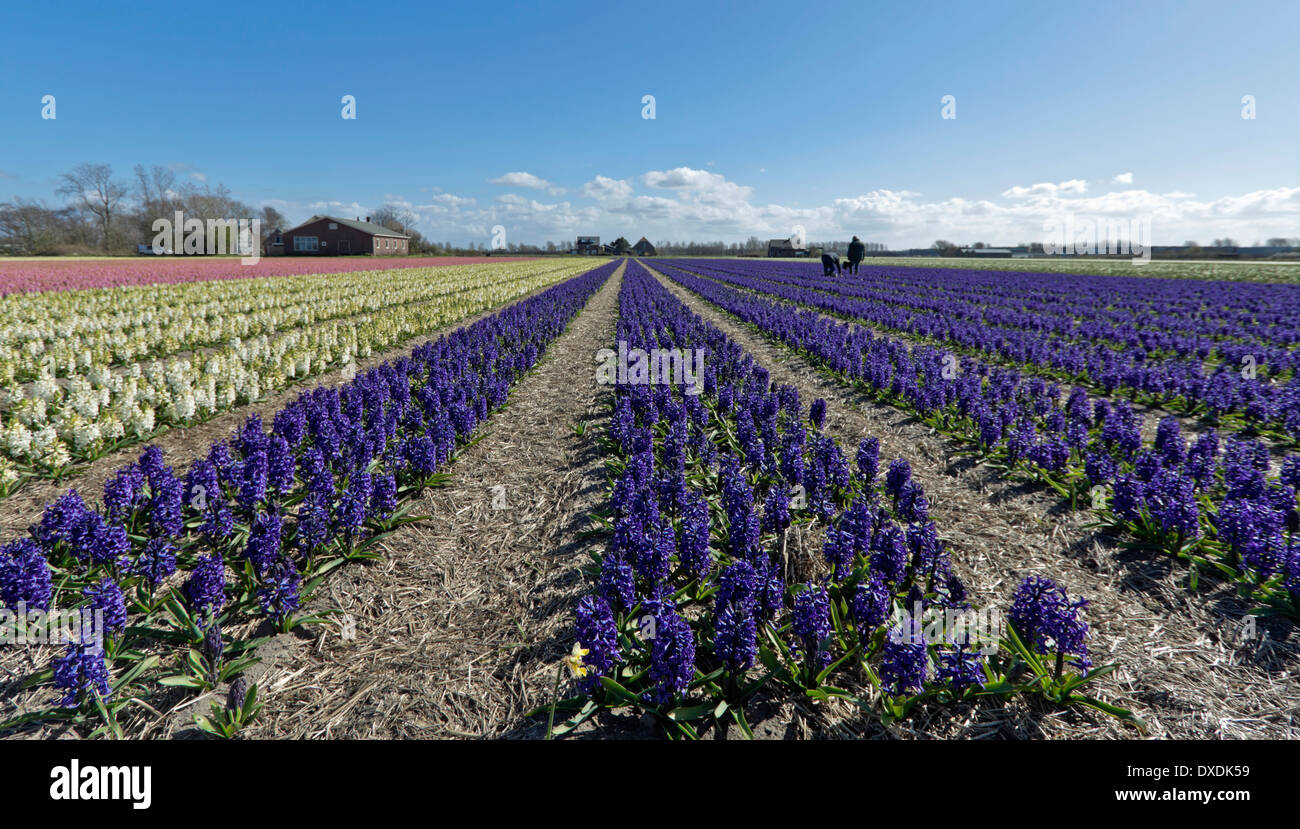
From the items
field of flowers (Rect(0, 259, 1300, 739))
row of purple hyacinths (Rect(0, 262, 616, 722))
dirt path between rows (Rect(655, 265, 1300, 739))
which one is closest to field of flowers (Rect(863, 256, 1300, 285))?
field of flowers (Rect(0, 259, 1300, 739))

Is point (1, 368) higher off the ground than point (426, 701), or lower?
higher

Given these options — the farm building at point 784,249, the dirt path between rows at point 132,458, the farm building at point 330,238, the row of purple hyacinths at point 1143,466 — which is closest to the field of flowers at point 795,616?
the row of purple hyacinths at point 1143,466

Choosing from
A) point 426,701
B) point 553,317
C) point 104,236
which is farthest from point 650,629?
point 104,236

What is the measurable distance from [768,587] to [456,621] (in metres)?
2.66

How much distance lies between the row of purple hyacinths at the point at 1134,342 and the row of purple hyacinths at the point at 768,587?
769 centimetres

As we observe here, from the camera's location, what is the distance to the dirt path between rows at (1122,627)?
3361mm

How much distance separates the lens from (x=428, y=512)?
20.4 feet

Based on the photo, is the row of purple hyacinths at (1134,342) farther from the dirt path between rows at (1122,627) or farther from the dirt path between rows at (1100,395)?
the dirt path between rows at (1122,627)

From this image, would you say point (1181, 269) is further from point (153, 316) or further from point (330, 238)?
point (330, 238)

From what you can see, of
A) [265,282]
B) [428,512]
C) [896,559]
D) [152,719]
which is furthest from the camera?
[265,282]
